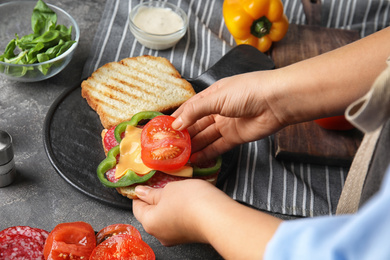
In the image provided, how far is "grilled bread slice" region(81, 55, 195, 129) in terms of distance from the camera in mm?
2686

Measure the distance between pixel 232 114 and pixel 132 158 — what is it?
1.87 ft

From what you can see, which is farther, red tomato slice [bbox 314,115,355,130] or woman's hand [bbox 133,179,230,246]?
red tomato slice [bbox 314,115,355,130]

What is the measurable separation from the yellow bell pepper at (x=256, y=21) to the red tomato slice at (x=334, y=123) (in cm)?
89

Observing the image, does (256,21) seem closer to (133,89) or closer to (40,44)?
(133,89)

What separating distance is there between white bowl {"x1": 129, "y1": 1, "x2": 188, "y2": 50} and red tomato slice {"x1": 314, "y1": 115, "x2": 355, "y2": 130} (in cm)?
119

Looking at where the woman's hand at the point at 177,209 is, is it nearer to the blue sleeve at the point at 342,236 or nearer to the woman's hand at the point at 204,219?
the woman's hand at the point at 204,219

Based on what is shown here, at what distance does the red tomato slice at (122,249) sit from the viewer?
1.80 meters

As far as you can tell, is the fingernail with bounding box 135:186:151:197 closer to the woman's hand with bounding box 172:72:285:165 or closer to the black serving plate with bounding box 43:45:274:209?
the black serving plate with bounding box 43:45:274:209

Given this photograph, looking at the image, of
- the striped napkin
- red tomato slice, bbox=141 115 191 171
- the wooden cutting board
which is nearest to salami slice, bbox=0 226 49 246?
red tomato slice, bbox=141 115 191 171

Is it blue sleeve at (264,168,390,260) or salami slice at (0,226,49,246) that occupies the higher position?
blue sleeve at (264,168,390,260)

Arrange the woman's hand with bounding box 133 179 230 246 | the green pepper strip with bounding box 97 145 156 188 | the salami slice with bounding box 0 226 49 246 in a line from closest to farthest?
the woman's hand with bounding box 133 179 230 246 → the salami slice with bounding box 0 226 49 246 → the green pepper strip with bounding box 97 145 156 188

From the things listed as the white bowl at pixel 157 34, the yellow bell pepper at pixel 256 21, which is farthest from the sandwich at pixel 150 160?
the yellow bell pepper at pixel 256 21

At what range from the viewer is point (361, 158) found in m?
1.79

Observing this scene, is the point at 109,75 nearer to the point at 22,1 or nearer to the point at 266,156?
the point at 22,1
